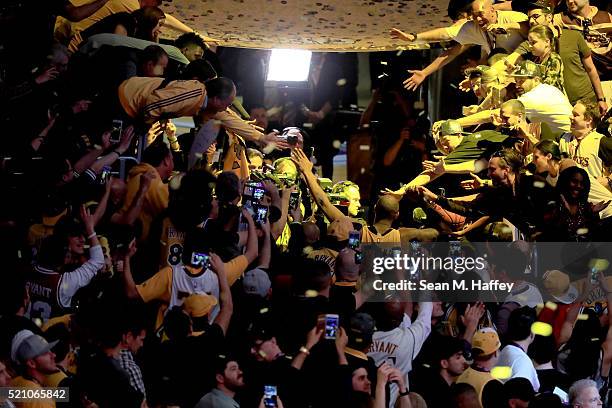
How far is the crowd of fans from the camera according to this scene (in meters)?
3.89

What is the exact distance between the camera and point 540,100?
520cm

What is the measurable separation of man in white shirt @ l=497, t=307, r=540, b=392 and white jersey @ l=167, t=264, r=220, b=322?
1.19m

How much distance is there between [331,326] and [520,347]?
0.86m

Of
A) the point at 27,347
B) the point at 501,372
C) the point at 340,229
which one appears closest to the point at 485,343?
the point at 501,372

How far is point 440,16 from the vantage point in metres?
5.43

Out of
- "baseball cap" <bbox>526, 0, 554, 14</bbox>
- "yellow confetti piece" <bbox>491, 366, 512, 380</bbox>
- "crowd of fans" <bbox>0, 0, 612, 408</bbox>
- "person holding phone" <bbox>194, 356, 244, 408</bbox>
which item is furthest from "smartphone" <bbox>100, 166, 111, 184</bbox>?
"baseball cap" <bbox>526, 0, 554, 14</bbox>

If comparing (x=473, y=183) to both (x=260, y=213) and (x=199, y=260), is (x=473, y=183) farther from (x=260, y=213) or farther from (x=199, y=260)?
(x=199, y=260)

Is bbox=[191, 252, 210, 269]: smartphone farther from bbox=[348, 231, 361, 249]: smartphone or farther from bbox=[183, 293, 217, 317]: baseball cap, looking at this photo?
bbox=[348, 231, 361, 249]: smartphone

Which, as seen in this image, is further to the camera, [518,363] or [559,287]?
[559,287]

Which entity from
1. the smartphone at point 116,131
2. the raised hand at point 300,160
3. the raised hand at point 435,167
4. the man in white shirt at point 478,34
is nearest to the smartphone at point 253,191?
the raised hand at point 300,160

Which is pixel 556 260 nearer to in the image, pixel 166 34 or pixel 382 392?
pixel 382 392

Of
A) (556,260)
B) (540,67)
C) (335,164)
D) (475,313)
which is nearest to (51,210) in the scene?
(475,313)

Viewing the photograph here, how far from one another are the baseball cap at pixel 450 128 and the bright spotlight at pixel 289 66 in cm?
115

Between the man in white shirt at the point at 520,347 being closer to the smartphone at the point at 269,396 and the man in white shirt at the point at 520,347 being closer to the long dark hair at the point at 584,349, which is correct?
the long dark hair at the point at 584,349
